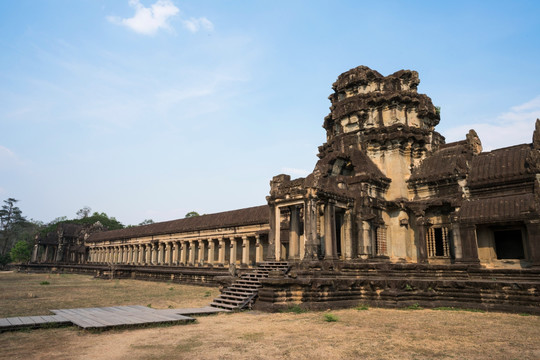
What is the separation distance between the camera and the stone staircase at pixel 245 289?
586 inches

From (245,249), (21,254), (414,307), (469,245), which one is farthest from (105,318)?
(21,254)

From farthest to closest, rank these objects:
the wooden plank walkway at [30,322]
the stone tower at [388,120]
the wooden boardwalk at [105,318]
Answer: the stone tower at [388,120]
the wooden boardwalk at [105,318]
the wooden plank walkway at [30,322]

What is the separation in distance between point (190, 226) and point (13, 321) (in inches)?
1138

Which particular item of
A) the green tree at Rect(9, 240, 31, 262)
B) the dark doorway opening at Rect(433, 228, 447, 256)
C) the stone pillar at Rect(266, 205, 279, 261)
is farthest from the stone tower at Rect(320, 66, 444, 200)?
the green tree at Rect(9, 240, 31, 262)

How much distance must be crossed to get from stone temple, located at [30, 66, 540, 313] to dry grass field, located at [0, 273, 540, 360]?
6.82 feet

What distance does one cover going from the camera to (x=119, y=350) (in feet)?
25.5

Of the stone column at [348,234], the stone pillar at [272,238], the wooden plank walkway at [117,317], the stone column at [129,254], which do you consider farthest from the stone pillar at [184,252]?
the wooden plank walkway at [117,317]

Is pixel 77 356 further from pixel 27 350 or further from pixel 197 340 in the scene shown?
pixel 197 340

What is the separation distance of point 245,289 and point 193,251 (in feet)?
82.6

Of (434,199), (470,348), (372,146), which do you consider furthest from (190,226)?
(470,348)

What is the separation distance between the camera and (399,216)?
20250 millimetres

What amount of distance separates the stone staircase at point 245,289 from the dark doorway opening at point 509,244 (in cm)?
1014

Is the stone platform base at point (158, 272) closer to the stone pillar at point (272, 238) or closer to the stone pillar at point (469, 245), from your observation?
the stone pillar at point (272, 238)

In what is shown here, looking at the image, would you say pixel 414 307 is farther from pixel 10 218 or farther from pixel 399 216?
pixel 10 218
